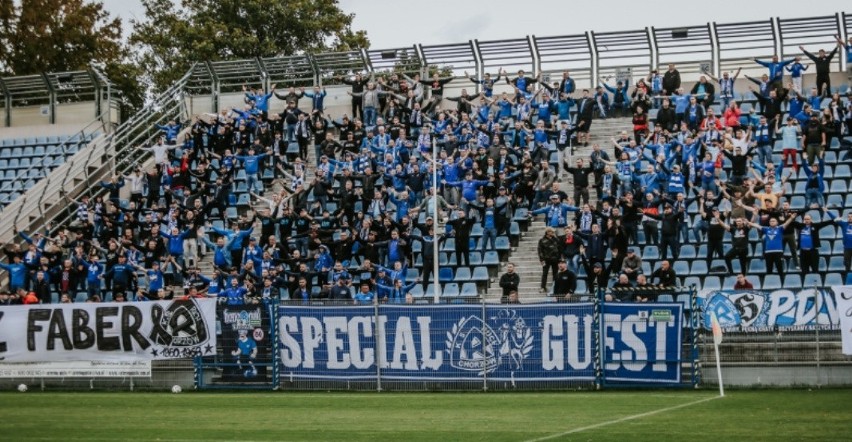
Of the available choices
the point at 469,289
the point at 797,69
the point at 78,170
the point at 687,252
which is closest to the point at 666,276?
the point at 687,252

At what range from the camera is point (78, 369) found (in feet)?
93.9

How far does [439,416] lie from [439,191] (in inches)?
595

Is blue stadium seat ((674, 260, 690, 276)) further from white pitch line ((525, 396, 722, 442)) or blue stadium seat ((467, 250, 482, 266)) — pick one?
white pitch line ((525, 396, 722, 442))

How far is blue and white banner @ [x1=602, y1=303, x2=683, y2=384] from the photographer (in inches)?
989

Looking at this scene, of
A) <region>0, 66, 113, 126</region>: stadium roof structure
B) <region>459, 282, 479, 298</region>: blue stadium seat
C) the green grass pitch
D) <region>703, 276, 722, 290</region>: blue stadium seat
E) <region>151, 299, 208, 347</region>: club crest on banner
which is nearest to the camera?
the green grass pitch

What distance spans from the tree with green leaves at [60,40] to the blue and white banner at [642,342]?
37.9 metres

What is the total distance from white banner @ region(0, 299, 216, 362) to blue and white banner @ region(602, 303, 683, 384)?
872 centimetres

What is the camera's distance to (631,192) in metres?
32.2

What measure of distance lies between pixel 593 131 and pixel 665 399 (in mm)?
17249

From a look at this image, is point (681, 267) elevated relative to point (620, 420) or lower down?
elevated

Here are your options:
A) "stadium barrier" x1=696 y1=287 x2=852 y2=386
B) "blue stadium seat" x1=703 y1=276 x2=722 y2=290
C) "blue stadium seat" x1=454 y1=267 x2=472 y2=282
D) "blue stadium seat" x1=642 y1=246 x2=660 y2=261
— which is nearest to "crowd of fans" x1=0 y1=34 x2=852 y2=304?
"blue stadium seat" x1=642 y1=246 x2=660 y2=261

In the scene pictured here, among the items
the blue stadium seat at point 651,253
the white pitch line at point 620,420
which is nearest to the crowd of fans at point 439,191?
the blue stadium seat at point 651,253

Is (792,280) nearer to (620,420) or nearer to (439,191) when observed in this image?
(439,191)

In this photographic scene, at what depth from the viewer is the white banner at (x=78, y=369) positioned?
28.2 meters
